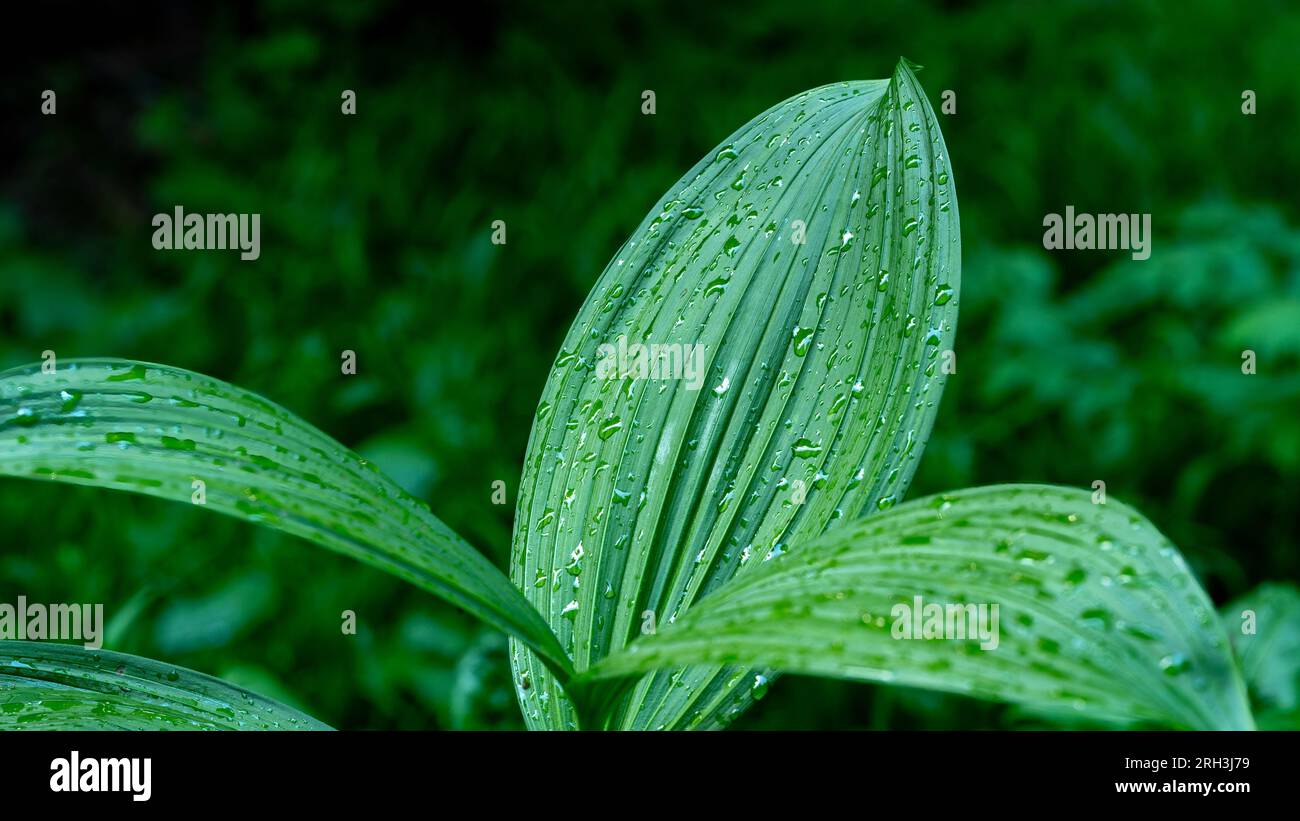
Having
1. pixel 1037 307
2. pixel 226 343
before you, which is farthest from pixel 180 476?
pixel 226 343

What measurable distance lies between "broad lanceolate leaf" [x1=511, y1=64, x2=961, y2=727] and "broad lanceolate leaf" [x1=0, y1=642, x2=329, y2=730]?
0.15 meters

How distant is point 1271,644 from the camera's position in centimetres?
121

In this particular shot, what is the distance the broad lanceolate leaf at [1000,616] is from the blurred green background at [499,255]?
2.43 ft

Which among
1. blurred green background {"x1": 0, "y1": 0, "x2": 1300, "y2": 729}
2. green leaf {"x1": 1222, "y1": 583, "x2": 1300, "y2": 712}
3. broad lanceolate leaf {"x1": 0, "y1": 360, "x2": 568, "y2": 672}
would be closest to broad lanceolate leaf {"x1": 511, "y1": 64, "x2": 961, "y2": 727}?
broad lanceolate leaf {"x1": 0, "y1": 360, "x2": 568, "y2": 672}

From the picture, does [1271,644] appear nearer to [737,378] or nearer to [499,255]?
[737,378]

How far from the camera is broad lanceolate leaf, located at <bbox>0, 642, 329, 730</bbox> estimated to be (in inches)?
19.6

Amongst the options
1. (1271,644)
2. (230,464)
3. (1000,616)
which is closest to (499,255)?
(1271,644)

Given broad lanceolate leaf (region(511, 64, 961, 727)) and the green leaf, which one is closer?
broad lanceolate leaf (region(511, 64, 961, 727))

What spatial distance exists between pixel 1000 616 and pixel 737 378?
261 mm

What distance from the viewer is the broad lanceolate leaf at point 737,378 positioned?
55cm

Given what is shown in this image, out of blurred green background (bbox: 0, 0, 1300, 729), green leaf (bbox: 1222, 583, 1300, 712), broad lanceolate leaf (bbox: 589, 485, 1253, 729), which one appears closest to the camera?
broad lanceolate leaf (bbox: 589, 485, 1253, 729)

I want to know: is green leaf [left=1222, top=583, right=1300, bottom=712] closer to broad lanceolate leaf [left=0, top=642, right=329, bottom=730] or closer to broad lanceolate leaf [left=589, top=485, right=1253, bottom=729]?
broad lanceolate leaf [left=589, top=485, right=1253, bottom=729]

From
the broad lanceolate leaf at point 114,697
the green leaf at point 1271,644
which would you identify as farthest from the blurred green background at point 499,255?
the broad lanceolate leaf at point 114,697

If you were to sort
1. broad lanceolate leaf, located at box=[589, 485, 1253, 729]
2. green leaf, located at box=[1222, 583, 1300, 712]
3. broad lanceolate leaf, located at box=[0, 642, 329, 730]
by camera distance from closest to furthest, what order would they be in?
broad lanceolate leaf, located at box=[589, 485, 1253, 729] < broad lanceolate leaf, located at box=[0, 642, 329, 730] < green leaf, located at box=[1222, 583, 1300, 712]
